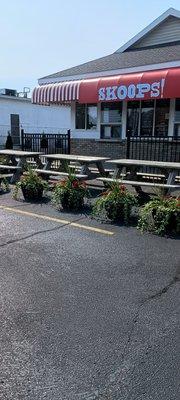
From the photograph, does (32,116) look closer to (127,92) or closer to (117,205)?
(127,92)

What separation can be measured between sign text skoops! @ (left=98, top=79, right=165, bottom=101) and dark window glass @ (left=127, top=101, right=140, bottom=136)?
1.16 metres

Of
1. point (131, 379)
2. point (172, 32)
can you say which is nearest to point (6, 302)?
point (131, 379)

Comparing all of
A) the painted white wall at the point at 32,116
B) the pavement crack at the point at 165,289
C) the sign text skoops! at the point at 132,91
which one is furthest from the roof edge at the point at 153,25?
the pavement crack at the point at 165,289

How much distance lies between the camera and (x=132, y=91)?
12.6m

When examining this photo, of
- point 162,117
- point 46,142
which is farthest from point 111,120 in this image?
point 46,142

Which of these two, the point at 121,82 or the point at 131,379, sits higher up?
the point at 121,82

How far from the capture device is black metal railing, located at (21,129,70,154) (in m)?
14.2

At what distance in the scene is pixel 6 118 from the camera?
2902cm

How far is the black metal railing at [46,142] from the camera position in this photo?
46.5 feet

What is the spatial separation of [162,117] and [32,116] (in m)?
19.2

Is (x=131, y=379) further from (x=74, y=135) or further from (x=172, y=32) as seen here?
(x=172, y=32)

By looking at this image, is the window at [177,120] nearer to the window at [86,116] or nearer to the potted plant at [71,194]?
the window at [86,116]

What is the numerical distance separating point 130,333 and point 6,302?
1231 millimetres

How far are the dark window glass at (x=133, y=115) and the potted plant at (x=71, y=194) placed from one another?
7025mm
